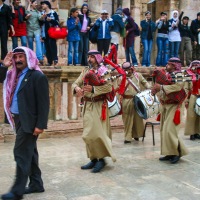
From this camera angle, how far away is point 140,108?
761 cm

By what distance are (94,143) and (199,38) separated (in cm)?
723

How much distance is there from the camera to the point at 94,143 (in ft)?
18.6

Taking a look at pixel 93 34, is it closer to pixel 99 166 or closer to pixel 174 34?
pixel 174 34

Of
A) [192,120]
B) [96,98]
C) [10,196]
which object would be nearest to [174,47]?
[192,120]

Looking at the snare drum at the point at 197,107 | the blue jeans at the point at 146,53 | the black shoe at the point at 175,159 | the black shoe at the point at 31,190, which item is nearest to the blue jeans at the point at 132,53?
the blue jeans at the point at 146,53

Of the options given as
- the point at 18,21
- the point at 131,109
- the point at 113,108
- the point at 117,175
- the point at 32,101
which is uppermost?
the point at 18,21

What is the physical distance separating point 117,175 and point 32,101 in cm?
183

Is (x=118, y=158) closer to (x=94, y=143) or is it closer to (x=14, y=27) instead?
(x=94, y=143)

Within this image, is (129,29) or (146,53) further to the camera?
(146,53)

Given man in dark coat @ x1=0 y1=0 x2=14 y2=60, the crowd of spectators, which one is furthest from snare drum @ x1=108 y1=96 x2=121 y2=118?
man in dark coat @ x1=0 y1=0 x2=14 y2=60

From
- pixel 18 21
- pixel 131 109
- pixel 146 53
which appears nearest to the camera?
pixel 131 109

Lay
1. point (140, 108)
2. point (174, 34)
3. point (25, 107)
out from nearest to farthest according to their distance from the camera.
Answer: point (25, 107) < point (140, 108) < point (174, 34)

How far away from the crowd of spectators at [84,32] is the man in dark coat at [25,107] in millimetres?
4295

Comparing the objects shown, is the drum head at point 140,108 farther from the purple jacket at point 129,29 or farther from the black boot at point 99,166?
the purple jacket at point 129,29
